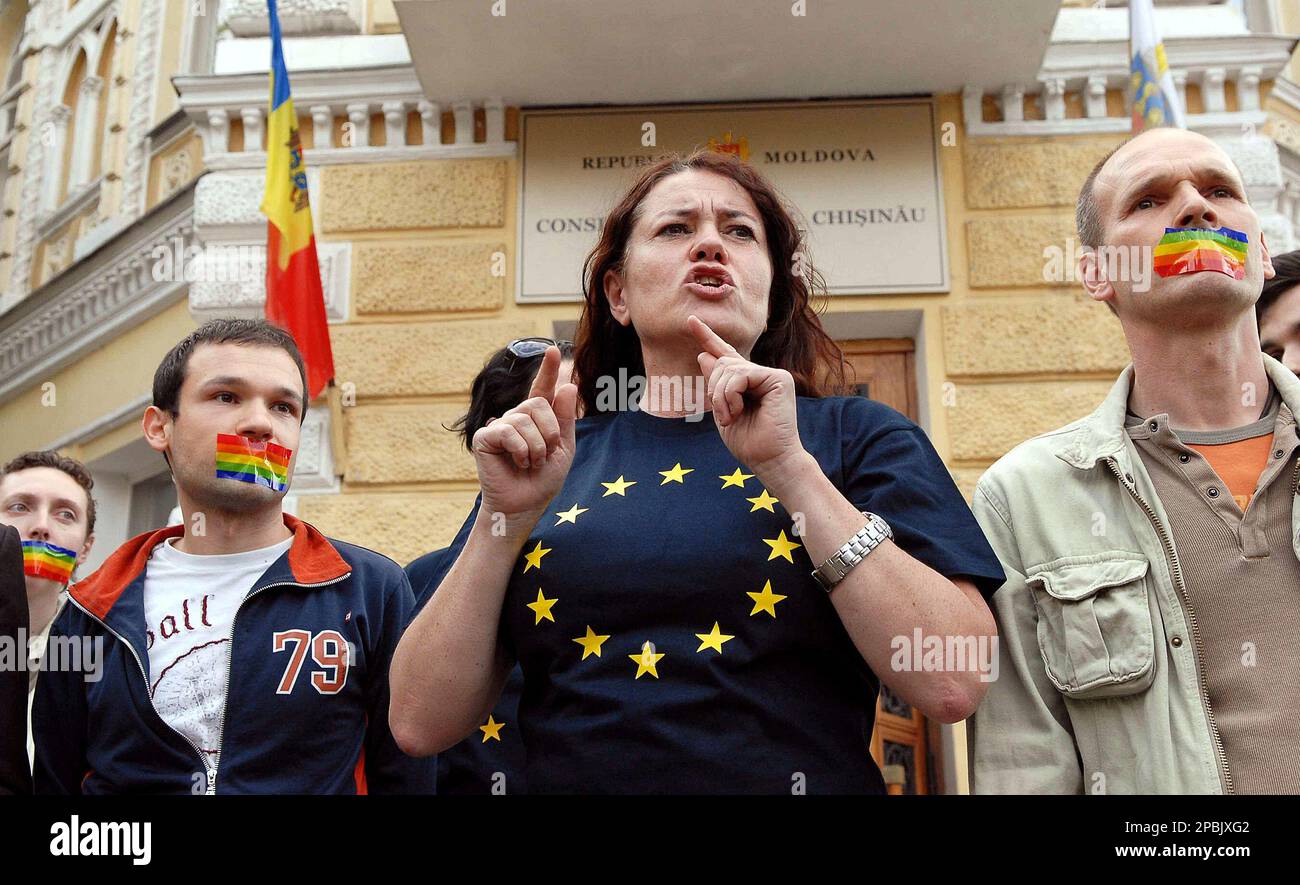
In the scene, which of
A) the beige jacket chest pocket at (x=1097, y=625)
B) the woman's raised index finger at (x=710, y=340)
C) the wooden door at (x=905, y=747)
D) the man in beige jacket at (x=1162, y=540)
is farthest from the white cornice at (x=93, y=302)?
the beige jacket chest pocket at (x=1097, y=625)

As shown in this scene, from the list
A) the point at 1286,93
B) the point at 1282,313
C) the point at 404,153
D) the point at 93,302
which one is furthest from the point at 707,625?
the point at 93,302

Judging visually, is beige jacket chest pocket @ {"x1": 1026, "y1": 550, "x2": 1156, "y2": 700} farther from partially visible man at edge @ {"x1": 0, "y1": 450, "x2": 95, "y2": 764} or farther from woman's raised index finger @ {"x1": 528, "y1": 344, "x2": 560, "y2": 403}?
partially visible man at edge @ {"x1": 0, "y1": 450, "x2": 95, "y2": 764}

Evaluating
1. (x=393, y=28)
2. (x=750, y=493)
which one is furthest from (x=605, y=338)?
(x=393, y=28)

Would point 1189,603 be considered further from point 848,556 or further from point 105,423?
point 105,423

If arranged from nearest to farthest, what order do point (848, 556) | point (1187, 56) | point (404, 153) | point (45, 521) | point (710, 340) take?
point (848, 556)
point (710, 340)
point (45, 521)
point (1187, 56)
point (404, 153)

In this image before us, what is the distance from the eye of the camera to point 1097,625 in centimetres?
195

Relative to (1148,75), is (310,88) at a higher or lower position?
higher

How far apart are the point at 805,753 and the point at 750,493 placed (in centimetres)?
39

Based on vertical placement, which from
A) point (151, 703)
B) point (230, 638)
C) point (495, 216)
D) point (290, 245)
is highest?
point (495, 216)

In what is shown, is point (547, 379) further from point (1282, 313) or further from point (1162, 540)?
point (1282, 313)

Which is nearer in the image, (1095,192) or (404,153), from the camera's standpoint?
(1095,192)

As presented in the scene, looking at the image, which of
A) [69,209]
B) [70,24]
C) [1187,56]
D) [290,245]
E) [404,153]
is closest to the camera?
[290,245]

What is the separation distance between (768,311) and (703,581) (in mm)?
655

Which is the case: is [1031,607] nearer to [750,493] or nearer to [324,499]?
[750,493]
